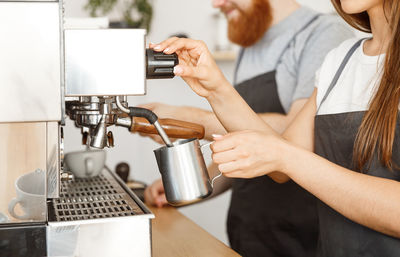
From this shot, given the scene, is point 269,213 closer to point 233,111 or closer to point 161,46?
point 233,111

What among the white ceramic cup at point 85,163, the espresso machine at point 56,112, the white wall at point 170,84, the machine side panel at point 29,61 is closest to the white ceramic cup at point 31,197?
the espresso machine at point 56,112

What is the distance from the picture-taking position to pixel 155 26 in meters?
2.91

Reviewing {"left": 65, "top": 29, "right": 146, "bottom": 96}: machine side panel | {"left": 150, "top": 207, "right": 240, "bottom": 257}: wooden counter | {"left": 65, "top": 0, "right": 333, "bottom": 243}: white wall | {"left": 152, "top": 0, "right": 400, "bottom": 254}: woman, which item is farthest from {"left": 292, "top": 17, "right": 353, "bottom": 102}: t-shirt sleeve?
{"left": 65, "top": 0, "right": 333, "bottom": 243}: white wall

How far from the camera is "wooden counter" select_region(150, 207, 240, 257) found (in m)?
1.04

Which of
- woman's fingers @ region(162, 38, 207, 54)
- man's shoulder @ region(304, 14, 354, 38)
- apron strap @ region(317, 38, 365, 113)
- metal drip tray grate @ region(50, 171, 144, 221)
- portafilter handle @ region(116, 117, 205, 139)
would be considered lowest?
metal drip tray grate @ region(50, 171, 144, 221)

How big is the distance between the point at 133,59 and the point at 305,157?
357 millimetres

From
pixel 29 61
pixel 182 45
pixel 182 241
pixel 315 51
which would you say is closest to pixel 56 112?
pixel 29 61

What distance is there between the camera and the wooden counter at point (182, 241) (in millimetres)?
1040


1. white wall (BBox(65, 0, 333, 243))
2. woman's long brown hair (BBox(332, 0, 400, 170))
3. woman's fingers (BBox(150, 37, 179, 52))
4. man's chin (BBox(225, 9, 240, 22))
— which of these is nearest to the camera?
woman's fingers (BBox(150, 37, 179, 52))

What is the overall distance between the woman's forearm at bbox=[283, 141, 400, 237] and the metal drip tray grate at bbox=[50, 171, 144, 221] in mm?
295

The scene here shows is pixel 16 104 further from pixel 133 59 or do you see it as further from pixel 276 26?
pixel 276 26

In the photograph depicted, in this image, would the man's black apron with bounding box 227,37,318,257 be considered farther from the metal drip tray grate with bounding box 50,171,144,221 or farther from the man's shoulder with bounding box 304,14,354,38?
the metal drip tray grate with bounding box 50,171,144,221

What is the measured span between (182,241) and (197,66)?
1.30ft

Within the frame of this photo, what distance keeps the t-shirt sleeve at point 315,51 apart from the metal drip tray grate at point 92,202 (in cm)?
61
